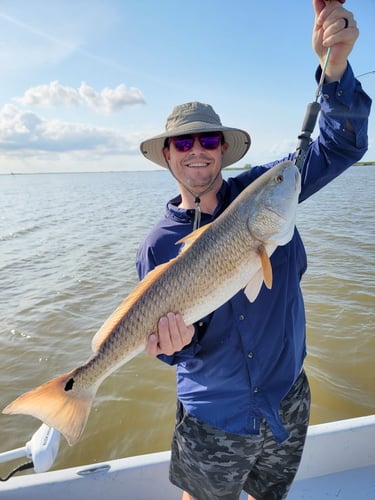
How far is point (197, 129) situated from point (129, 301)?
4.13 feet

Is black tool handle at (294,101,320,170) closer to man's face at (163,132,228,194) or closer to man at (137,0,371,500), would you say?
man at (137,0,371,500)

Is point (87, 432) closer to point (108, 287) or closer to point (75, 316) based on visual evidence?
point (75, 316)

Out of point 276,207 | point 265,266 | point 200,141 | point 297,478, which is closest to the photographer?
point 265,266

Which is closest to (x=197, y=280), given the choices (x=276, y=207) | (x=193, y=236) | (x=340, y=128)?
(x=193, y=236)

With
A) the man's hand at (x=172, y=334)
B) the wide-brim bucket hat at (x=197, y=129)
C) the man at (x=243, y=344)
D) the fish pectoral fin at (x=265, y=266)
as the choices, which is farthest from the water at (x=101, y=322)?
the wide-brim bucket hat at (x=197, y=129)

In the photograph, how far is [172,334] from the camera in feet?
7.09

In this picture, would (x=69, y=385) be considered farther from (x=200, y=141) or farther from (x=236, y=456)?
(x=200, y=141)

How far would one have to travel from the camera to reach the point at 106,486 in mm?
2855

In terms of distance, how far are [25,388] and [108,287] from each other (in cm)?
410

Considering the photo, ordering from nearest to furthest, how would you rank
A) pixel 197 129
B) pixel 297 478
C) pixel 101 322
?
pixel 197 129, pixel 297 478, pixel 101 322

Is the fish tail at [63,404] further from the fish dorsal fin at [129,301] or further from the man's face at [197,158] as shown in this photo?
the man's face at [197,158]

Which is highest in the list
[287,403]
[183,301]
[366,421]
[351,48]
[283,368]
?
[351,48]

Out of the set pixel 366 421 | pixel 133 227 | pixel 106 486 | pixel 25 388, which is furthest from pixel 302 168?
pixel 133 227

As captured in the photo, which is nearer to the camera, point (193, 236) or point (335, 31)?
point (335, 31)
